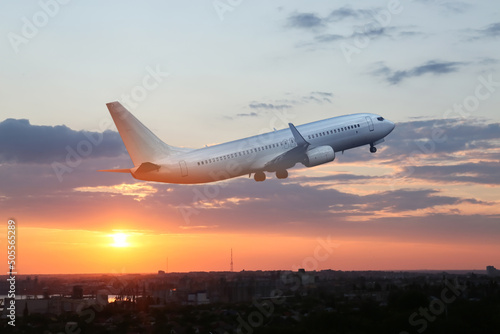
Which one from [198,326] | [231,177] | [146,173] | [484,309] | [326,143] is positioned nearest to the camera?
[146,173]

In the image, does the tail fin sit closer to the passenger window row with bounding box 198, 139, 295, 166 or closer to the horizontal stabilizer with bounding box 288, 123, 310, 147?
the passenger window row with bounding box 198, 139, 295, 166

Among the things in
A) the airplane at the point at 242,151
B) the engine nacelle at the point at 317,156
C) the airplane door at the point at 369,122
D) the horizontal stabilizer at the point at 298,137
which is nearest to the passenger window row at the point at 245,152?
the airplane at the point at 242,151

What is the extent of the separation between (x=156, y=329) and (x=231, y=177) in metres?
105

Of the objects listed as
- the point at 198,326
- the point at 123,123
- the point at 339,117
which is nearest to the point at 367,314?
the point at 198,326

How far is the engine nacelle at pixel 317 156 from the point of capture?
275ft

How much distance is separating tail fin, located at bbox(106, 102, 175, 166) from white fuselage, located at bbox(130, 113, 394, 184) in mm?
1329

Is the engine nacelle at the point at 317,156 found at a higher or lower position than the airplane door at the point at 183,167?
higher

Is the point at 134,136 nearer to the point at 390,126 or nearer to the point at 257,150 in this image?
the point at 257,150

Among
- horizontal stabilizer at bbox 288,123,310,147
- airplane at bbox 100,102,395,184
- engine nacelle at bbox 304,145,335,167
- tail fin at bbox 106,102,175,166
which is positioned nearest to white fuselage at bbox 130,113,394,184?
airplane at bbox 100,102,395,184

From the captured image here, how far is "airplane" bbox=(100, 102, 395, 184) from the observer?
7388 cm

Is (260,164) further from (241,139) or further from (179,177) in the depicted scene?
→ (179,177)

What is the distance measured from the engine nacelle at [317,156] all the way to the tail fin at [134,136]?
2031 centimetres

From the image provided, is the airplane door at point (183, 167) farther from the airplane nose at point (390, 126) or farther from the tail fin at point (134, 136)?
the airplane nose at point (390, 126)

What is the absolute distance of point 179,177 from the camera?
247 feet
